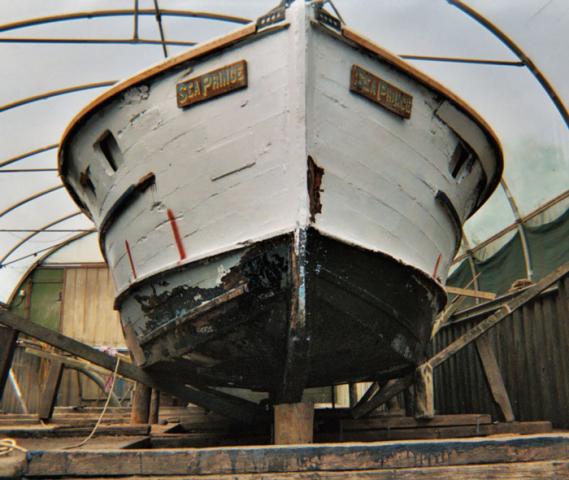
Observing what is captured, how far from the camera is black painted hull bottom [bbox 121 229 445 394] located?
11.0ft

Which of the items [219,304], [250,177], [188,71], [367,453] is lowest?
[367,453]

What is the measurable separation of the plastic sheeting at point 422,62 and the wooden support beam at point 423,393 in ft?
13.2

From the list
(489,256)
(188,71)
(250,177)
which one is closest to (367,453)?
(250,177)

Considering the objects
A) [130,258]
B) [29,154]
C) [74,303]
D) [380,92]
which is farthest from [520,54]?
[74,303]

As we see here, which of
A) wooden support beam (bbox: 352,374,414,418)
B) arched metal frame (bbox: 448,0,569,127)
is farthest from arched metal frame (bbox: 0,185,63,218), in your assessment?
wooden support beam (bbox: 352,374,414,418)

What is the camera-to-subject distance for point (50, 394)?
16.2 feet

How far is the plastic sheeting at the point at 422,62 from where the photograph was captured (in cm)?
680

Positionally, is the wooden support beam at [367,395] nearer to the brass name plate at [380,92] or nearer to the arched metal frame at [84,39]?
the brass name plate at [380,92]

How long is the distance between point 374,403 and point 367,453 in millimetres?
2531

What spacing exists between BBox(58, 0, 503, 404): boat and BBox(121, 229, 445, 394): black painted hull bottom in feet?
0.04

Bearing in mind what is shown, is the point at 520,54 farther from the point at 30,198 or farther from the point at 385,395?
the point at 30,198

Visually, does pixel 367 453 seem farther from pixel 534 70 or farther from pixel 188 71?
pixel 534 70

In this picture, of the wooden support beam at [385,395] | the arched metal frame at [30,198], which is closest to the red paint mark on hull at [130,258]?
the wooden support beam at [385,395]

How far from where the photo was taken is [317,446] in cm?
243
